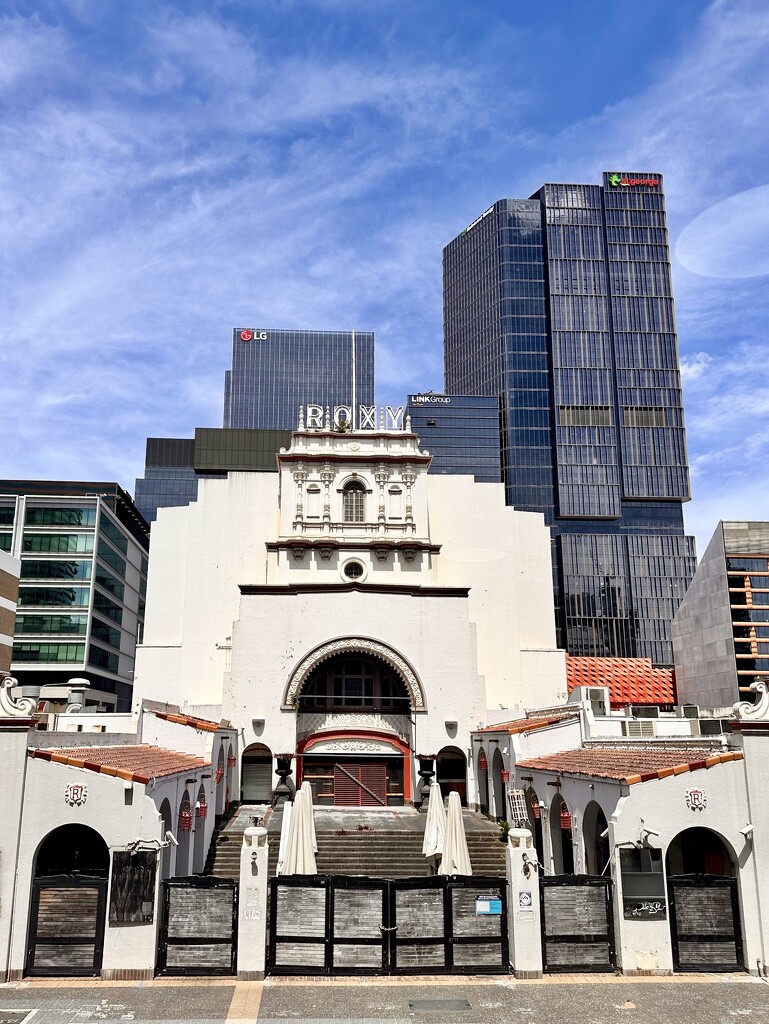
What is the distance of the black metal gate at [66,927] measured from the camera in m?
18.5

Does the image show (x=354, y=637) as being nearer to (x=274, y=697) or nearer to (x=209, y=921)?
(x=274, y=697)

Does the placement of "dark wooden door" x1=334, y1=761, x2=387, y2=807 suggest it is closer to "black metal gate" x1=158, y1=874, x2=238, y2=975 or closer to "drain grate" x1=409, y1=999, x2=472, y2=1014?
"black metal gate" x1=158, y1=874, x2=238, y2=975

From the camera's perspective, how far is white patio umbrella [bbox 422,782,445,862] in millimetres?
28062

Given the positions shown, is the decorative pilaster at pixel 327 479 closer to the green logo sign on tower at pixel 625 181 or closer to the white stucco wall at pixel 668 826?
the white stucco wall at pixel 668 826

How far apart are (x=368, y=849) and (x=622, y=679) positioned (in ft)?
130

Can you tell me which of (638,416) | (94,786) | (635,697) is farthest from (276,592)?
(638,416)

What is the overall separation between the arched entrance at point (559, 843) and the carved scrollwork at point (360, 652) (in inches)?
590

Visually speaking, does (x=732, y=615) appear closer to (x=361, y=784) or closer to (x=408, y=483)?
(x=408, y=483)

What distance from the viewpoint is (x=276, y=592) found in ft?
145

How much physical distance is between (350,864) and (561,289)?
5281 inches

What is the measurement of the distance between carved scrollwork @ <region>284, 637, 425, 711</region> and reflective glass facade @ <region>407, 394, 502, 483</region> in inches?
4205

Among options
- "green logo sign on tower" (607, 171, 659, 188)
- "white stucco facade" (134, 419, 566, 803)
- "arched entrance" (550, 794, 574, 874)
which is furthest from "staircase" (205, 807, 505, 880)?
"green logo sign on tower" (607, 171, 659, 188)

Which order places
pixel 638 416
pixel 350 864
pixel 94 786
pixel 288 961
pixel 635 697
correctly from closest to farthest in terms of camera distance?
pixel 288 961 < pixel 94 786 < pixel 350 864 < pixel 635 697 < pixel 638 416

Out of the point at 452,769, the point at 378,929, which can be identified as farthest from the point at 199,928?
the point at 452,769
